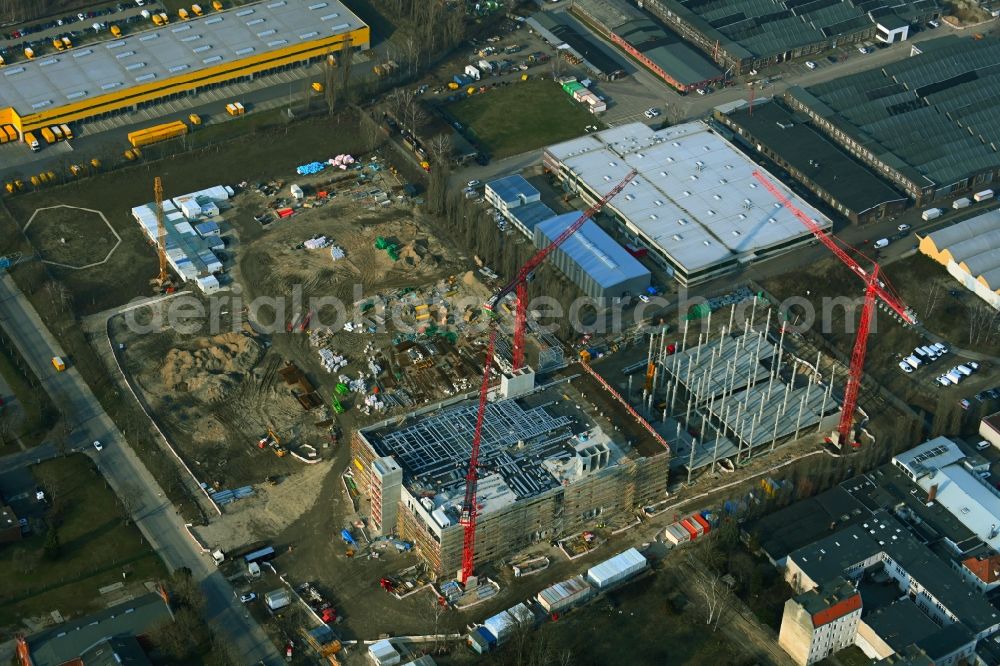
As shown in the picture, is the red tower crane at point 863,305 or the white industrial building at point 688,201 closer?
the red tower crane at point 863,305

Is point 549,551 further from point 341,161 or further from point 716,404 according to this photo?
point 341,161

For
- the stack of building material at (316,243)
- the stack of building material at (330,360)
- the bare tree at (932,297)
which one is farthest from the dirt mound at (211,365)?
the bare tree at (932,297)

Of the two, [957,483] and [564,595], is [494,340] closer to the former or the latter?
[564,595]

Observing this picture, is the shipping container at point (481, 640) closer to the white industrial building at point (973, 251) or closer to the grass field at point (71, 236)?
the grass field at point (71, 236)

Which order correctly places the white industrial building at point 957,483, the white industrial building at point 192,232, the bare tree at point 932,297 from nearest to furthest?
the white industrial building at point 957,483 → the bare tree at point 932,297 → the white industrial building at point 192,232

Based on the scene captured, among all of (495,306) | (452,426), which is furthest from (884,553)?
Answer: (495,306)

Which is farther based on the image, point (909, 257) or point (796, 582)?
point (909, 257)

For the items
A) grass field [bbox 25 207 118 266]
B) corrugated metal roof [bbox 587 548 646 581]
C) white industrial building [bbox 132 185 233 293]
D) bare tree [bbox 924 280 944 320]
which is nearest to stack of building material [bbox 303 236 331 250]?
white industrial building [bbox 132 185 233 293]
